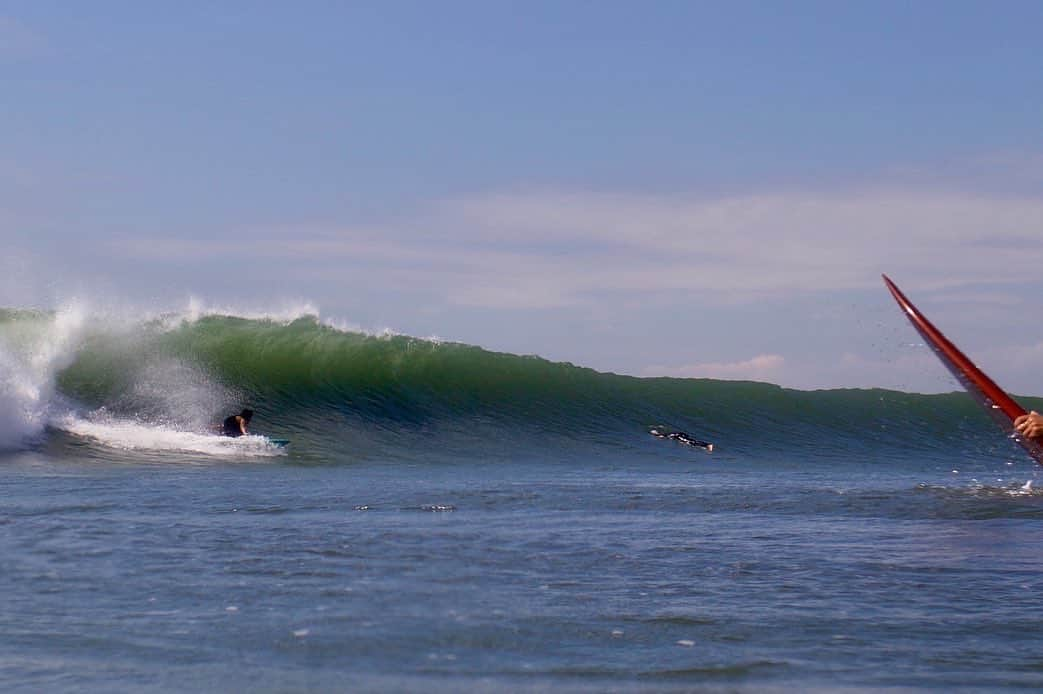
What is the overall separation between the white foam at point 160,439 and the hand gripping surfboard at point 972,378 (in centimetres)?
955

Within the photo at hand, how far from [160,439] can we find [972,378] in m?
11.4

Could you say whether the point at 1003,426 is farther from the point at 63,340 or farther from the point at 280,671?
the point at 63,340

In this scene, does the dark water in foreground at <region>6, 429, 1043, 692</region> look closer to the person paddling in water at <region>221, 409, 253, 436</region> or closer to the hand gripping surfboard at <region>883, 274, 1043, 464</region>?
the hand gripping surfboard at <region>883, 274, 1043, 464</region>

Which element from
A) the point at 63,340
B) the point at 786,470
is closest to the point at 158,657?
the point at 786,470

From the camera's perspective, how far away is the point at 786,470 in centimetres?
1912

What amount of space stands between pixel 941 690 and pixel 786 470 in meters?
14.6

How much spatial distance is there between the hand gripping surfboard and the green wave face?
994cm

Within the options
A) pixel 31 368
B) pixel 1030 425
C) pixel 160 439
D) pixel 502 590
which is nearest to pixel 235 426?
pixel 160 439

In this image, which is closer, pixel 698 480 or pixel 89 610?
pixel 89 610

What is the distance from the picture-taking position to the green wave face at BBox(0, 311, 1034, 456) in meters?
20.5

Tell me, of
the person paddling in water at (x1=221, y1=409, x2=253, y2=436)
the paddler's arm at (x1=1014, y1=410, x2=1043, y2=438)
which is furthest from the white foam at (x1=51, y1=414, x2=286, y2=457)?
the paddler's arm at (x1=1014, y1=410, x2=1043, y2=438)

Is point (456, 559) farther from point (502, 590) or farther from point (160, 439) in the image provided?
point (160, 439)

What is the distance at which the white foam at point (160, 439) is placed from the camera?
1681 centimetres

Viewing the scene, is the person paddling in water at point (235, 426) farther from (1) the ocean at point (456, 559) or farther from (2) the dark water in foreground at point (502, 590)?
(2) the dark water in foreground at point (502, 590)
